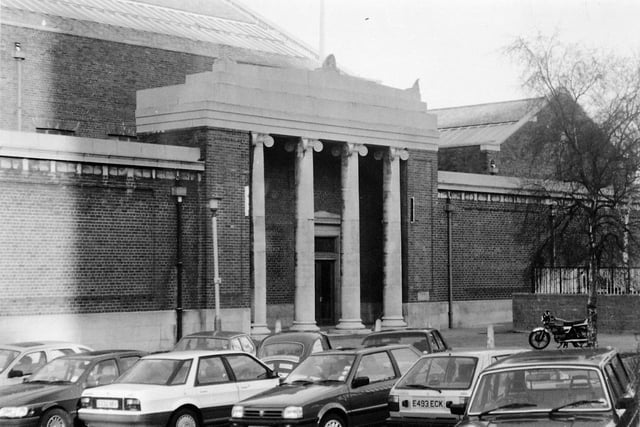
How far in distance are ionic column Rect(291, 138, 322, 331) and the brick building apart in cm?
5

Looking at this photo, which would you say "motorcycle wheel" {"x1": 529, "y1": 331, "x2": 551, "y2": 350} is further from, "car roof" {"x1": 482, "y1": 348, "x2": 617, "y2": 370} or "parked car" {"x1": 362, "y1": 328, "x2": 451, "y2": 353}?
"car roof" {"x1": 482, "y1": 348, "x2": 617, "y2": 370}

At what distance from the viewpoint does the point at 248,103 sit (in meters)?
A: 38.0

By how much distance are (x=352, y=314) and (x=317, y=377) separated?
2378 cm

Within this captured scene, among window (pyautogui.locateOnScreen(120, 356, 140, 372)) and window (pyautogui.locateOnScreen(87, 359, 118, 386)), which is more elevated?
window (pyautogui.locateOnScreen(120, 356, 140, 372))

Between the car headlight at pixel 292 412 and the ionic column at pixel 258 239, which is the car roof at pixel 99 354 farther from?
the ionic column at pixel 258 239

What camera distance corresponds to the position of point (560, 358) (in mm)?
12508

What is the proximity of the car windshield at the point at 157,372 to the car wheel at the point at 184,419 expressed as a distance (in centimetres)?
49

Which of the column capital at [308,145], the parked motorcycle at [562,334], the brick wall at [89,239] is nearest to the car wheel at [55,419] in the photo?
the brick wall at [89,239]

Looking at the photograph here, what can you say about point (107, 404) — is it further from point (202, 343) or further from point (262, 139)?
point (262, 139)

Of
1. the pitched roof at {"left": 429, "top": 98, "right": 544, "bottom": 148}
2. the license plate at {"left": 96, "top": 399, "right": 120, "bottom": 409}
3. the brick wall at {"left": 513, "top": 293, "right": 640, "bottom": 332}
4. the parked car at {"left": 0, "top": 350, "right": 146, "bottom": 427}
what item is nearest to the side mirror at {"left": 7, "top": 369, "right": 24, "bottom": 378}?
the parked car at {"left": 0, "top": 350, "right": 146, "bottom": 427}

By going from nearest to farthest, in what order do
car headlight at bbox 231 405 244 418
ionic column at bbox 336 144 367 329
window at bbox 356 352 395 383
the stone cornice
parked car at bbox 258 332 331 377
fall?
car headlight at bbox 231 405 244 418, window at bbox 356 352 395 383, parked car at bbox 258 332 331 377, the stone cornice, ionic column at bbox 336 144 367 329

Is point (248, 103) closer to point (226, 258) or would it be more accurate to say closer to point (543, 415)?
point (226, 258)

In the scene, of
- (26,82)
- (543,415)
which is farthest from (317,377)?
(26,82)

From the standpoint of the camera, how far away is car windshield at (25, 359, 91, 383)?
18.8 m
